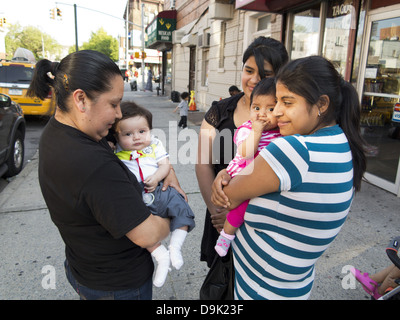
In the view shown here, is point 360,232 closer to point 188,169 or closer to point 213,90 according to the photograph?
point 188,169

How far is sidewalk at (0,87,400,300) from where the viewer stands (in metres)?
2.70

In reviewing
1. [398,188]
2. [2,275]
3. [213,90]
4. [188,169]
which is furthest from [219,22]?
[2,275]

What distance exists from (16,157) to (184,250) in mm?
4349

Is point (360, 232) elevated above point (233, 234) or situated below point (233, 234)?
below

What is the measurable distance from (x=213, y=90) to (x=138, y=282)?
11050mm

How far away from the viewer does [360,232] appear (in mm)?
3662

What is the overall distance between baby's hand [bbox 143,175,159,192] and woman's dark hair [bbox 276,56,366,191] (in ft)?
3.01

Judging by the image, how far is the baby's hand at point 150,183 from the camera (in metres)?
1.75

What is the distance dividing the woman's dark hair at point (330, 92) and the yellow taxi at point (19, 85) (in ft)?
32.6

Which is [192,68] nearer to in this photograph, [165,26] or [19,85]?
[165,26]

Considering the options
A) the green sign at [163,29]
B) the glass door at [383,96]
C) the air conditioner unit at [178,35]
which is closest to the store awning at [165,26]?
the green sign at [163,29]

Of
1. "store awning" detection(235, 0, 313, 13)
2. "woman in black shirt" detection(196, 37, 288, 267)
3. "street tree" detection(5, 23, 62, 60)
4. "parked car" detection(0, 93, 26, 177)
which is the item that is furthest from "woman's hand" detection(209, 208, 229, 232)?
"street tree" detection(5, 23, 62, 60)

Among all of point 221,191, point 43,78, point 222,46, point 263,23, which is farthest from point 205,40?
point 221,191

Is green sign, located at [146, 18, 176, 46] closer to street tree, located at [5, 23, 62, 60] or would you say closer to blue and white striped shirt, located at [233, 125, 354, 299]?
blue and white striped shirt, located at [233, 125, 354, 299]
